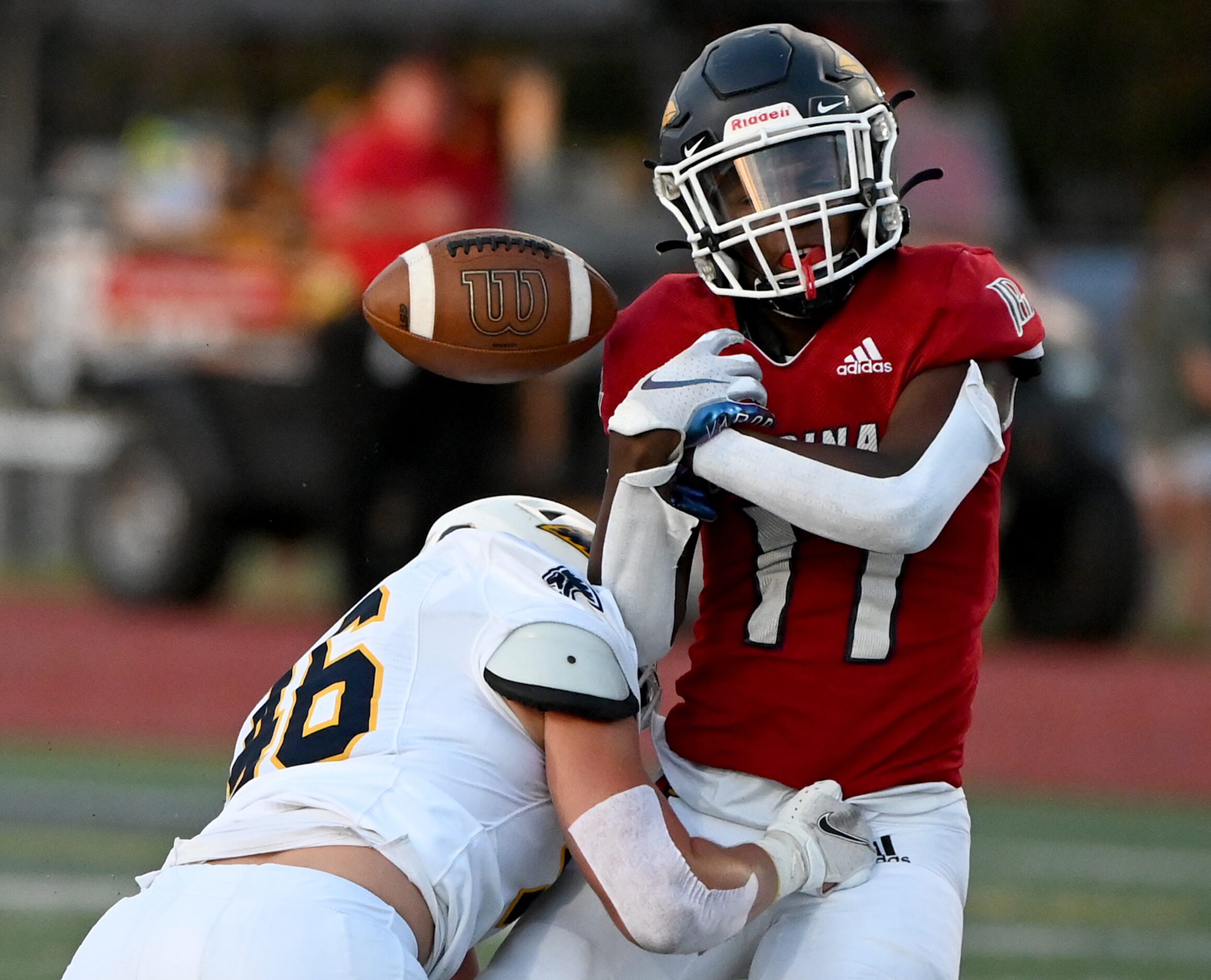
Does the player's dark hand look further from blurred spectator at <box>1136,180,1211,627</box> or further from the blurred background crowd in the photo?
blurred spectator at <box>1136,180,1211,627</box>

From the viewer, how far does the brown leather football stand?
3.23m

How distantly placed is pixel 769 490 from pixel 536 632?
0.44 meters

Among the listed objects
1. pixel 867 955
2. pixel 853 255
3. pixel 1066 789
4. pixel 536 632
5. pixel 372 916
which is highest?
pixel 853 255

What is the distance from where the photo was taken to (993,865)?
632 cm

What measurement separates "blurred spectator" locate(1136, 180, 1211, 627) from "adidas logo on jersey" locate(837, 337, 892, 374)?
26.8ft

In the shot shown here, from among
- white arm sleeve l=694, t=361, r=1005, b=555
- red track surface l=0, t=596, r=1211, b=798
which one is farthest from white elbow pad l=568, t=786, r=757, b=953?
red track surface l=0, t=596, r=1211, b=798

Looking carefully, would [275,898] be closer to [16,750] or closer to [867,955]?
[867,955]

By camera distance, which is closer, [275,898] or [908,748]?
[275,898]

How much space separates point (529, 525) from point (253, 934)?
0.86 meters

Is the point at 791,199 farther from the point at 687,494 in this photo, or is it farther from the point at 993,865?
the point at 993,865

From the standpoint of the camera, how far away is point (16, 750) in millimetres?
7910

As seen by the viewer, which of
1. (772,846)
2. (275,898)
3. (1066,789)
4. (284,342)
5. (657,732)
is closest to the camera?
(275,898)

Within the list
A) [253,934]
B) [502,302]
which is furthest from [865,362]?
[253,934]

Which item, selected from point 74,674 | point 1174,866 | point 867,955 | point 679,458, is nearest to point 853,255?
point 679,458
